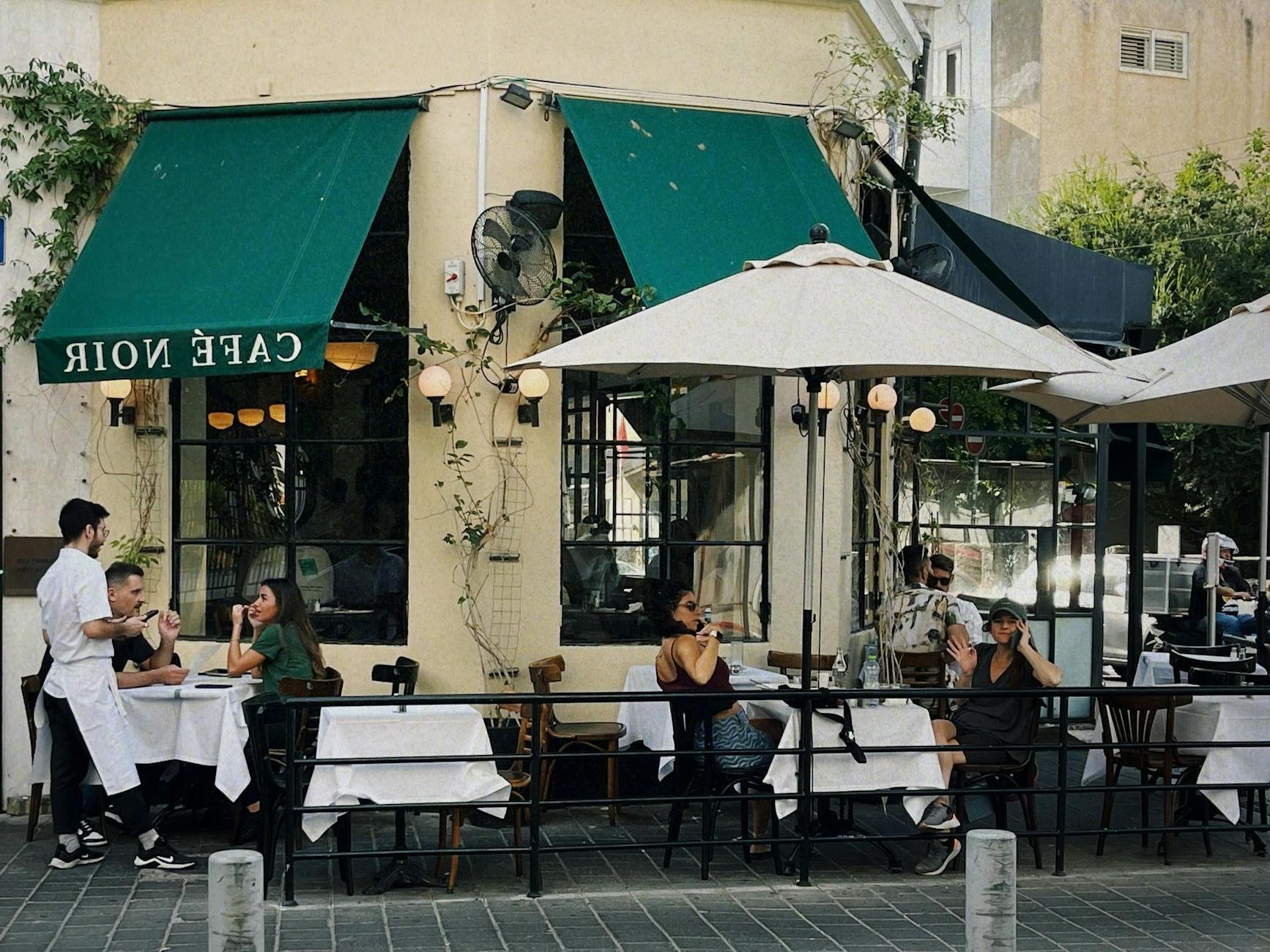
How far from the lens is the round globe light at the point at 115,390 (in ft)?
30.8

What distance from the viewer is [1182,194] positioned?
91.8 feet

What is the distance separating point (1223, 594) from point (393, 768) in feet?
37.8

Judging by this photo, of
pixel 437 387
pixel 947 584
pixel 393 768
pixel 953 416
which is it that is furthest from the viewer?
pixel 953 416

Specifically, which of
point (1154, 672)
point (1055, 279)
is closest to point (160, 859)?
point (1154, 672)

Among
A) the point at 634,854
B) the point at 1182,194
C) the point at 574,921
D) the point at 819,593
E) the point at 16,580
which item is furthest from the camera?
the point at 1182,194

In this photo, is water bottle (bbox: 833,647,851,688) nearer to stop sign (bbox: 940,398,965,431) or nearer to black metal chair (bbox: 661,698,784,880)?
black metal chair (bbox: 661,698,784,880)

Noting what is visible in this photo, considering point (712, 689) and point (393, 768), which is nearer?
point (393, 768)

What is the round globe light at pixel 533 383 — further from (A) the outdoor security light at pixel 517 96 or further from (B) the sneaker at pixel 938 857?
(B) the sneaker at pixel 938 857

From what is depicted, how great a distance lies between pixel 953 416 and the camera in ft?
45.7

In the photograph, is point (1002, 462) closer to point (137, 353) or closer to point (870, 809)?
point (870, 809)

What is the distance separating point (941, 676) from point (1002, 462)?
444 cm

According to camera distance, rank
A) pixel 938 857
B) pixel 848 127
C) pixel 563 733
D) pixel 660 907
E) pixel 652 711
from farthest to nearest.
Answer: pixel 848 127 → pixel 652 711 → pixel 563 733 → pixel 938 857 → pixel 660 907

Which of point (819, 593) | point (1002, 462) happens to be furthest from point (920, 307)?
point (1002, 462)

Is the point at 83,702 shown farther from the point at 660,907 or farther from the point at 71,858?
the point at 660,907
